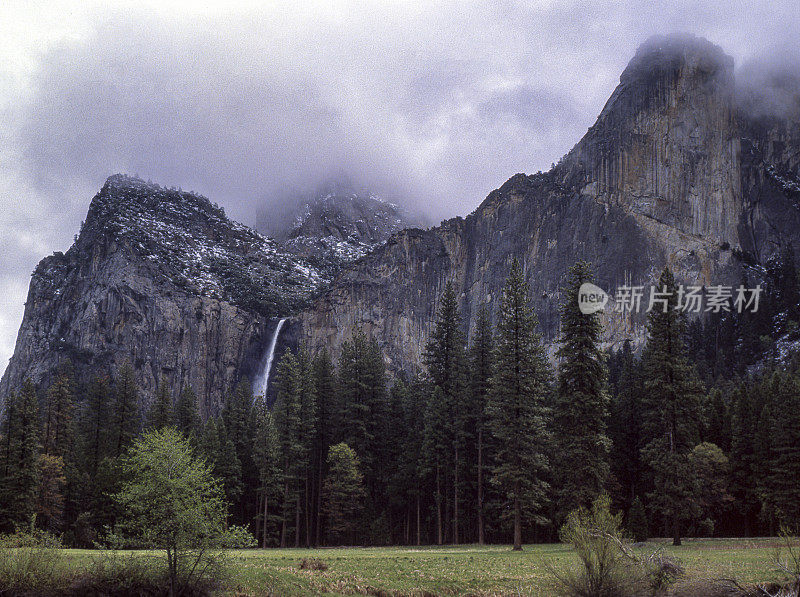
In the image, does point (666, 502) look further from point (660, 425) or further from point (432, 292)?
point (432, 292)

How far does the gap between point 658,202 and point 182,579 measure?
4247 inches

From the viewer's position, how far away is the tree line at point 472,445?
112 ft

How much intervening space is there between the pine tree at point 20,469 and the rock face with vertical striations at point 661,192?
290ft

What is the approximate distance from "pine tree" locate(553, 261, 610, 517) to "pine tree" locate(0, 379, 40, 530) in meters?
33.2

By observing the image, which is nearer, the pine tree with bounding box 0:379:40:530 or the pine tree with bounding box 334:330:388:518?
the pine tree with bounding box 0:379:40:530

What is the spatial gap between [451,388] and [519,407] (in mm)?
12994

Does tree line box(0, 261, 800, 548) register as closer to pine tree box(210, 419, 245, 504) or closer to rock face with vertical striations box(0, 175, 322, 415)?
pine tree box(210, 419, 245, 504)

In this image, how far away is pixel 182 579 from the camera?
19781mm

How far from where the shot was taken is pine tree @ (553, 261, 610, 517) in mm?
32062

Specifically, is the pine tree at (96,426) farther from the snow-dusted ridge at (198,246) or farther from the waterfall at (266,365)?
the snow-dusted ridge at (198,246)

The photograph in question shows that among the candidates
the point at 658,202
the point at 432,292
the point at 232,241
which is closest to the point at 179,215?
the point at 232,241

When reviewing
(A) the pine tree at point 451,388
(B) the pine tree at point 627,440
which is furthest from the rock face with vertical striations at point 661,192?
(A) the pine tree at point 451,388

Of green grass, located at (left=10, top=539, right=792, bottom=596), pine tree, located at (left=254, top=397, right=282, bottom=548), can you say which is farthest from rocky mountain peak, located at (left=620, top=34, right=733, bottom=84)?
green grass, located at (left=10, top=539, right=792, bottom=596)

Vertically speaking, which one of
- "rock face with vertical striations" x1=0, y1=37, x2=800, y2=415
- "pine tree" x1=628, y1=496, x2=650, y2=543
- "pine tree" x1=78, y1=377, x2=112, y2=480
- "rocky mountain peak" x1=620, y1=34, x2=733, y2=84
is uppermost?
"rocky mountain peak" x1=620, y1=34, x2=733, y2=84
